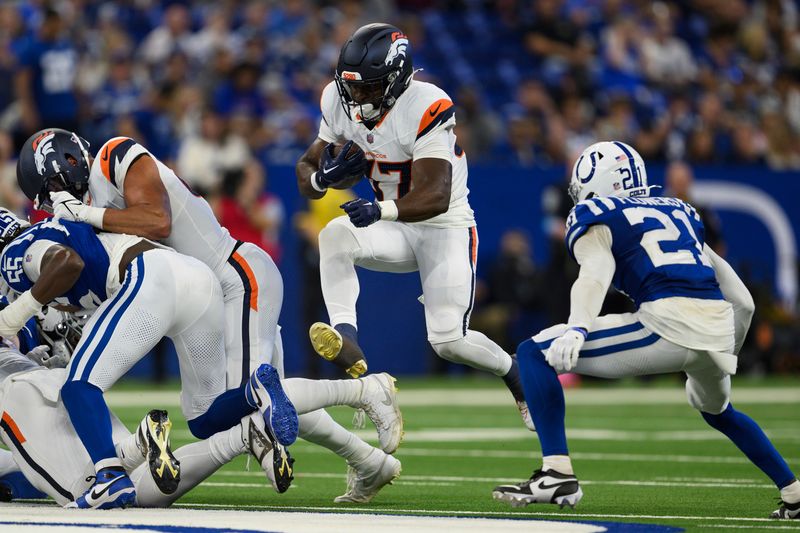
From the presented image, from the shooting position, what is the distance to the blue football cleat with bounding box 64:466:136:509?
5402 mm

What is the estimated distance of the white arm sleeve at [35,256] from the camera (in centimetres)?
560

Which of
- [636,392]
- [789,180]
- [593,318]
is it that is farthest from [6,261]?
[789,180]

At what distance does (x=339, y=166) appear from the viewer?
22.2ft

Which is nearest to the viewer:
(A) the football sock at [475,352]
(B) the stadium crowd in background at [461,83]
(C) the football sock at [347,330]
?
(C) the football sock at [347,330]

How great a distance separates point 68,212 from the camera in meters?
5.92

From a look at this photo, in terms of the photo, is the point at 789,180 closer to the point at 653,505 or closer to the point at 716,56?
the point at 716,56

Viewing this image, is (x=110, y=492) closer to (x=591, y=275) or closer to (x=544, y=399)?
(x=544, y=399)

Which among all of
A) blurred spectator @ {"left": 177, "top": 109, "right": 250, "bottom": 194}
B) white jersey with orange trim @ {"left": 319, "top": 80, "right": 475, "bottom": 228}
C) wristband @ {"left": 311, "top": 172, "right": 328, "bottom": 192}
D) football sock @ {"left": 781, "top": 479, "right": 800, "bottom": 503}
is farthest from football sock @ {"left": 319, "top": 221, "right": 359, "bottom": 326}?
blurred spectator @ {"left": 177, "top": 109, "right": 250, "bottom": 194}

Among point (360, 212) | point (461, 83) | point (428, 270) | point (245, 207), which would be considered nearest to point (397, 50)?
point (360, 212)

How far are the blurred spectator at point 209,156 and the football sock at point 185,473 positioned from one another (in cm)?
733

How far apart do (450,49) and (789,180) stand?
4.20 meters

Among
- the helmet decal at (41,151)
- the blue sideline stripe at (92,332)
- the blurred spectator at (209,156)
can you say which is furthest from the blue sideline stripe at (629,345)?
the blurred spectator at (209,156)

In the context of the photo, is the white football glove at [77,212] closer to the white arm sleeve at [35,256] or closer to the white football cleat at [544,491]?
the white arm sleeve at [35,256]

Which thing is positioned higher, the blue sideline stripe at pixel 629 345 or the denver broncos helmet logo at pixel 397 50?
the denver broncos helmet logo at pixel 397 50
